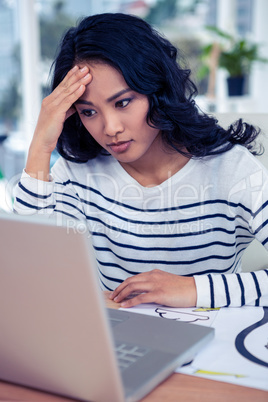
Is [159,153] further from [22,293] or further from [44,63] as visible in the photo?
[44,63]

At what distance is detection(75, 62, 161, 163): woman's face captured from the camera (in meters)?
1.10

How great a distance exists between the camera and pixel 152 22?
402 cm

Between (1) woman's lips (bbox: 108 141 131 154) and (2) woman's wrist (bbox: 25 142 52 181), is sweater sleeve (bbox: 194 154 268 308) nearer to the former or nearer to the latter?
(1) woman's lips (bbox: 108 141 131 154)

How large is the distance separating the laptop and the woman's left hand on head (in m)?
0.26

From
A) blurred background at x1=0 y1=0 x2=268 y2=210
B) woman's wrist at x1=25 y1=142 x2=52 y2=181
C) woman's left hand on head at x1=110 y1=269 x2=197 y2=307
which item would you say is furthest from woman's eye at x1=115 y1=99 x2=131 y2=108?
blurred background at x1=0 y1=0 x2=268 y2=210

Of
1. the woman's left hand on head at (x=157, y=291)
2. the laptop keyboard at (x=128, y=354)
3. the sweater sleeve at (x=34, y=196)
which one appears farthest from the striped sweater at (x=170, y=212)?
the laptop keyboard at (x=128, y=354)

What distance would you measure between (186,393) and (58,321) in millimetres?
183

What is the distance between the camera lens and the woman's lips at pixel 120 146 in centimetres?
116

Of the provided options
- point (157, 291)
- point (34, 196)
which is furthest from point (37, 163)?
point (157, 291)

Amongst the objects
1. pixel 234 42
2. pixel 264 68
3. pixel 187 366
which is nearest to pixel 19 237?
pixel 187 366

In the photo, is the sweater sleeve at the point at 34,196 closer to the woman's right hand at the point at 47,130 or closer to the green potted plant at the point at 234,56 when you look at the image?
the woman's right hand at the point at 47,130

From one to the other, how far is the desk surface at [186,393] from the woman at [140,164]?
0.56 metres

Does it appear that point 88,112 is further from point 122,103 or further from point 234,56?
point 234,56

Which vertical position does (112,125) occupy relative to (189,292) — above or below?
above
